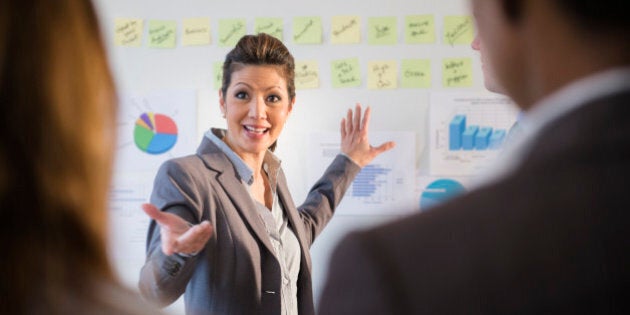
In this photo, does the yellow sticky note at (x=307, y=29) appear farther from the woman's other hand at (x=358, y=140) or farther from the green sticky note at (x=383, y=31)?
the woman's other hand at (x=358, y=140)

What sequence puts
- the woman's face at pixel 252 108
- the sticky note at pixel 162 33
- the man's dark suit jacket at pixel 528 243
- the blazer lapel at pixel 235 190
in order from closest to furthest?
the man's dark suit jacket at pixel 528 243
the blazer lapel at pixel 235 190
the woman's face at pixel 252 108
the sticky note at pixel 162 33

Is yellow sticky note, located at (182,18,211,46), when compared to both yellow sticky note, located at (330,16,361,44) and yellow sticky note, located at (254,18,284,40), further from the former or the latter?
yellow sticky note, located at (330,16,361,44)

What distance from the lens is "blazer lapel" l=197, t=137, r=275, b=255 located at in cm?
182

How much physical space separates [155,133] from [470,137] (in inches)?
45.5

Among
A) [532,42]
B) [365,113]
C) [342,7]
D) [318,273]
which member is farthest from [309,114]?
[532,42]

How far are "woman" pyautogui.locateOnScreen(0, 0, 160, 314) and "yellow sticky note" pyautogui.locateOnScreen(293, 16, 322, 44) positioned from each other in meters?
1.88

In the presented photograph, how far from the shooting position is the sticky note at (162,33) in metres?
2.46

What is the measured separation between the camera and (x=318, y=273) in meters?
2.40

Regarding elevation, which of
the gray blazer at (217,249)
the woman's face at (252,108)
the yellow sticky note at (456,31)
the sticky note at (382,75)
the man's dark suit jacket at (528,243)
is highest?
the yellow sticky note at (456,31)

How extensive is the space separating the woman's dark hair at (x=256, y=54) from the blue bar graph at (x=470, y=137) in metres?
0.70

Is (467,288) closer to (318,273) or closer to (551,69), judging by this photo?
(551,69)

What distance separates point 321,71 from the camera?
2408 millimetres

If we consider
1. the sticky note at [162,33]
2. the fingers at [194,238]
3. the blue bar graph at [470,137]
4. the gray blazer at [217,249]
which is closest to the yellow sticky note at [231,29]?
the sticky note at [162,33]

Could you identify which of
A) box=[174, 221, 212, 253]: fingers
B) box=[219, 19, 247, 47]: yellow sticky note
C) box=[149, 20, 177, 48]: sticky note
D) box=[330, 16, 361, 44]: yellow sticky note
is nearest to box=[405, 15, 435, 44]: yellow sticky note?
box=[330, 16, 361, 44]: yellow sticky note
